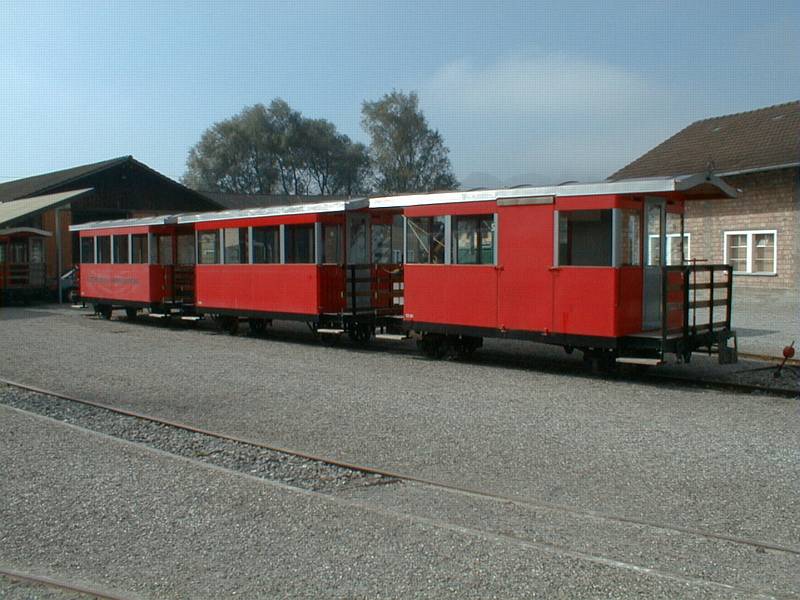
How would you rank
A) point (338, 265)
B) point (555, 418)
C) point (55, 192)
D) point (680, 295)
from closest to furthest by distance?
point (555, 418) < point (680, 295) < point (338, 265) < point (55, 192)

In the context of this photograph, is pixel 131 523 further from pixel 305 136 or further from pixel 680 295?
pixel 305 136

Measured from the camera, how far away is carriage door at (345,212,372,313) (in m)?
15.7

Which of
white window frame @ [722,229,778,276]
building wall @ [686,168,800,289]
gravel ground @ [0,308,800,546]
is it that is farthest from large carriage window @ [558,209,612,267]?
white window frame @ [722,229,778,276]

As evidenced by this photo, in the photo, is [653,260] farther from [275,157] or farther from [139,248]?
[275,157]

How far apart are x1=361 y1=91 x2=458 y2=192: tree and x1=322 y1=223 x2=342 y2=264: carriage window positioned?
48.4 metres

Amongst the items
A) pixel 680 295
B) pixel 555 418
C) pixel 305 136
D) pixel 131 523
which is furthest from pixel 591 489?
pixel 305 136

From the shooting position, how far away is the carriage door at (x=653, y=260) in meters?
11.5

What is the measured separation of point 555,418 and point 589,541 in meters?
3.80

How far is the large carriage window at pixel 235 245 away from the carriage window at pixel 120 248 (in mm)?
5510

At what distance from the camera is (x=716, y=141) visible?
94.0ft

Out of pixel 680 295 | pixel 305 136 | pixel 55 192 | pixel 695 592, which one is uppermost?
pixel 305 136

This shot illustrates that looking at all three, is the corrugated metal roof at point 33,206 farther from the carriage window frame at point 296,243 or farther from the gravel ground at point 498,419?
the carriage window frame at point 296,243

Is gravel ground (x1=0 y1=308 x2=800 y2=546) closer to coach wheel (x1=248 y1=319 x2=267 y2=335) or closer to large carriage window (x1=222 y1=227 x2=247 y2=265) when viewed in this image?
coach wheel (x1=248 y1=319 x2=267 y2=335)

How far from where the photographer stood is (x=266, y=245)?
17.2 meters
